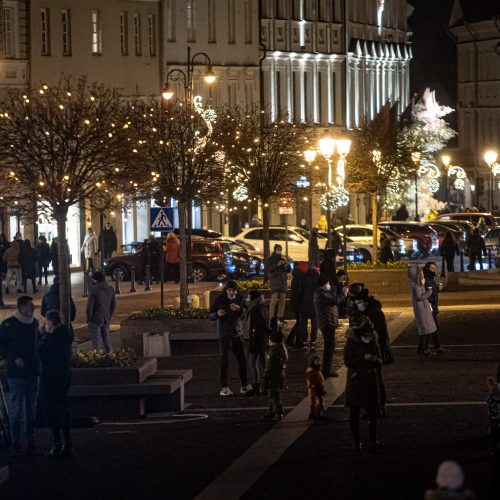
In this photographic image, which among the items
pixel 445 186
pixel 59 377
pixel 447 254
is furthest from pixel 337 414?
pixel 445 186

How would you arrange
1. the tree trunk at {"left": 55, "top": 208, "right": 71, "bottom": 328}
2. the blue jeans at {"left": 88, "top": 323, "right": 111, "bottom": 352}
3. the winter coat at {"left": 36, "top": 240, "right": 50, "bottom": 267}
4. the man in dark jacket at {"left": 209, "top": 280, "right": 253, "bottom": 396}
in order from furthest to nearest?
the winter coat at {"left": 36, "top": 240, "right": 50, "bottom": 267}, the blue jeans at {"left": 88, "top": 323, "right": 111, "bottom": 352}, the tree trunk at {"left": 55, "top": 208, "right": 71, "bottom": 328}, the man in dark jacket at {"left": 209, "top": 280, "right": 253, "bottom": 396}

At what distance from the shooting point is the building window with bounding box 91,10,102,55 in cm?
6316

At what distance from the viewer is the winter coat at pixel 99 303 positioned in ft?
81.9

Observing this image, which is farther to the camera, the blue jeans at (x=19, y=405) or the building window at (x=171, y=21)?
the building window at (x=171, y=21)

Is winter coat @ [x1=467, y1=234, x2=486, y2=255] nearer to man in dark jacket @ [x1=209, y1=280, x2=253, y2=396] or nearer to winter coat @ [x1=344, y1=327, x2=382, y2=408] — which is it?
man in dark jacket @ [x1=209, y1=280, x2=253, y2=396]

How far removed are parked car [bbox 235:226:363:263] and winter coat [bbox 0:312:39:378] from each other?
38221 millimetres

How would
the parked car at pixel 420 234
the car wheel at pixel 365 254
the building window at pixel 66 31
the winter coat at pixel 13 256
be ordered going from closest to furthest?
1. the winter coat at pixel 13 256
2. the car wheel at pixel 365 254
3. the parked car at pixel 420 234
4. the building window at pixel 66 31

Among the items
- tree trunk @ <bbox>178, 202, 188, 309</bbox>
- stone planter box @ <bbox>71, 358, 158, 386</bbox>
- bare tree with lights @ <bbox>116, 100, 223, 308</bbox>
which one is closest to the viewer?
stone planter box @ <bbox>71, 358, 158, 386</bbox>

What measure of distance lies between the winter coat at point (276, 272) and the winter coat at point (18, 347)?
1427 cm

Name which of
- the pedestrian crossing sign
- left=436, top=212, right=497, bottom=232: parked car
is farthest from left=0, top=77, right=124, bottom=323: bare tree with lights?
left=436, top=212, right=497, bottom=232: parked car

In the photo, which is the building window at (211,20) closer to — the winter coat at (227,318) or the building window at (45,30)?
the building window at (45,30)

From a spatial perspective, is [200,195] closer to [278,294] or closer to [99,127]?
[278,294]

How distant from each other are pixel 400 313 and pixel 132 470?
66.4 ft

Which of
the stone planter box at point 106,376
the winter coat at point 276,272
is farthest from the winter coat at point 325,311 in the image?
the winter coat at point 276,272
